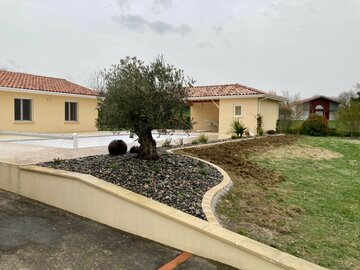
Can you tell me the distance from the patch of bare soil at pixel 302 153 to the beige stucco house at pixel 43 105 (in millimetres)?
12461

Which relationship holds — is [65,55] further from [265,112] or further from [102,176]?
[102,176]

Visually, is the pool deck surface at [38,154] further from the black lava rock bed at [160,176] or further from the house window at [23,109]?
the house window at [23,109]

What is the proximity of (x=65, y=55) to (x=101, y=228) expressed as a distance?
26811 mm

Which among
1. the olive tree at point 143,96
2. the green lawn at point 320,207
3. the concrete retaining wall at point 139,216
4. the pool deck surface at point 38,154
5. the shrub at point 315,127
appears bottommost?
the green lawn at point 320,207

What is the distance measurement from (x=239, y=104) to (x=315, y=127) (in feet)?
27.9

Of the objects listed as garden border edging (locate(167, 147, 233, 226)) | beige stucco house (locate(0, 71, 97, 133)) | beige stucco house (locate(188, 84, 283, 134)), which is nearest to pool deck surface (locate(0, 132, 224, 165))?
garden border edging (locate(167, 147, 233, 226))

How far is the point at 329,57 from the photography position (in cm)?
2472

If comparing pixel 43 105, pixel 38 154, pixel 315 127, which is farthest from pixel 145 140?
→ pixel 315 127

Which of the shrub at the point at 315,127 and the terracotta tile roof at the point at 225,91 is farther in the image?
the shrub at the point at 315,127

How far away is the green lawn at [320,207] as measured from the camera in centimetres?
495

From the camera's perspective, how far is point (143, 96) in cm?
702

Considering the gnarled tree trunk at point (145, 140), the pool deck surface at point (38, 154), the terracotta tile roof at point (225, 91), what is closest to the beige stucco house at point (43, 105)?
the terracotta tile roof at point (225, 91)

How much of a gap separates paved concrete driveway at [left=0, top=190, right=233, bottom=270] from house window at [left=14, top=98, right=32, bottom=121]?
16.3 meters

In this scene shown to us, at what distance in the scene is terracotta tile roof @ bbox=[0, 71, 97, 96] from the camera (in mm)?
20484
